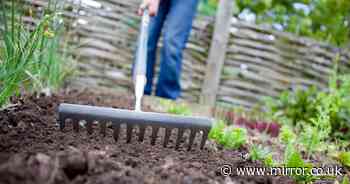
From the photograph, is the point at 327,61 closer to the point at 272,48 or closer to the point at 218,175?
the point at 272,48

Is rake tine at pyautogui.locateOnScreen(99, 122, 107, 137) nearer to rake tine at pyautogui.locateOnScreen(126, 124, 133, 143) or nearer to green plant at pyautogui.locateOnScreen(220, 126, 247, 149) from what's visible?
rake tine at pyautogui.locateOnScreen(126, 124, 133, 143)

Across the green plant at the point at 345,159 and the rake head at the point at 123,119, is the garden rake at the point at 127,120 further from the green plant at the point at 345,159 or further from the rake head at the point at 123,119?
the green plant at the point at 345,159

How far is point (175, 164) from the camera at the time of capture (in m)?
0.77

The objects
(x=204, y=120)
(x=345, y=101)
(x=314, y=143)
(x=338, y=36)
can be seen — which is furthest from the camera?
(x=338, y=36)

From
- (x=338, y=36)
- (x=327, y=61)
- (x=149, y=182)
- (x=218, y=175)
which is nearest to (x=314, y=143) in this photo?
(x=218, y=175)

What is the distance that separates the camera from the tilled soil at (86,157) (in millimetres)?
579

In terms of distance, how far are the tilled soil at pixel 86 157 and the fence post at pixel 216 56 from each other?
6.84 ft

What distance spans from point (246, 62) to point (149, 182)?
10.0 ft

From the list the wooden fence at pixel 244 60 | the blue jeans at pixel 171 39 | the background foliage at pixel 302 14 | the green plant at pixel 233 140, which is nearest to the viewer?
the green plant at pixel 233 140

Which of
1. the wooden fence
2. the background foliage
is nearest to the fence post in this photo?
the wooden fence

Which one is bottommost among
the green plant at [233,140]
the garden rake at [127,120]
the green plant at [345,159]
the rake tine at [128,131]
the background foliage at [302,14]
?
the green plant at [345,159]

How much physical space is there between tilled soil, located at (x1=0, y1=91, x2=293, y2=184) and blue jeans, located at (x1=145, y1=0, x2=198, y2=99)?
1.48m

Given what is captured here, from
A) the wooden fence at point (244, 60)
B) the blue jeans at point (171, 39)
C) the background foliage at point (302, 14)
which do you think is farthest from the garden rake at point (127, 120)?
the background foliage at point (302, 14)

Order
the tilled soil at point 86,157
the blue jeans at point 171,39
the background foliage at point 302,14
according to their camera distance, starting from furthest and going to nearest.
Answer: the background foliage at point 302,14 < the blue jeans at point 171,39 < the tilled soil at point 86,157
